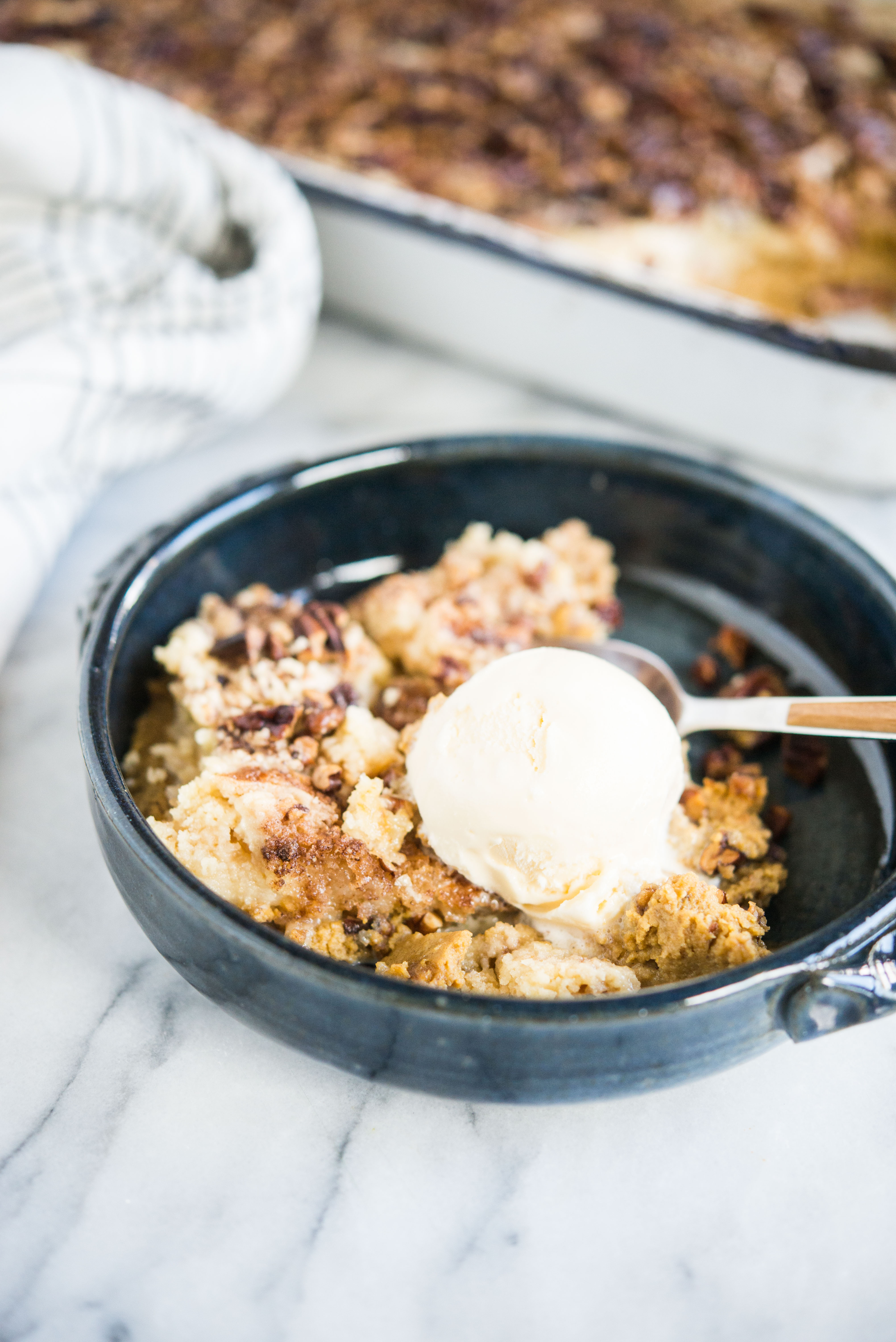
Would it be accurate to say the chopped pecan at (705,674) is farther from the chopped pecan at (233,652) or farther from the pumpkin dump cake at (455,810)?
the chopped pecan at (233,652)

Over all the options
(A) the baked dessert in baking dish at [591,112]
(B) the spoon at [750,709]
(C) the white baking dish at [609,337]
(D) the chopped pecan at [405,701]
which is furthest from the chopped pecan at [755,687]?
(A) the baked dessert in baking dish at [591,112]

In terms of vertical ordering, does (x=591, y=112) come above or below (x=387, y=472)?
above

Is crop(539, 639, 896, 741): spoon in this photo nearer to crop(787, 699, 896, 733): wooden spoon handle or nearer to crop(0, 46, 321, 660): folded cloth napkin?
crop(787, 699, 896, 733): wooden spoon handle

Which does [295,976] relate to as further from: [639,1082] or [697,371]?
[697,371]

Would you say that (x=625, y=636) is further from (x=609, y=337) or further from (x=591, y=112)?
(x=591, y=112)

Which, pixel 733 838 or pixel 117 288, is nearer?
pixel 733 838

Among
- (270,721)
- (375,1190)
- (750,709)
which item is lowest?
(375,1190)

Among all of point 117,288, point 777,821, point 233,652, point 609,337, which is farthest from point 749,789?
point 117,288

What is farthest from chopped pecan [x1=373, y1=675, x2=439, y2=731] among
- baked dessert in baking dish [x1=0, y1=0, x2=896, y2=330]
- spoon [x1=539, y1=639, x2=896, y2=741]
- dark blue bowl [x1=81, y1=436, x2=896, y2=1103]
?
baked dessert in baking dish [x1=0, y1=0, x2=896, y2=330]
